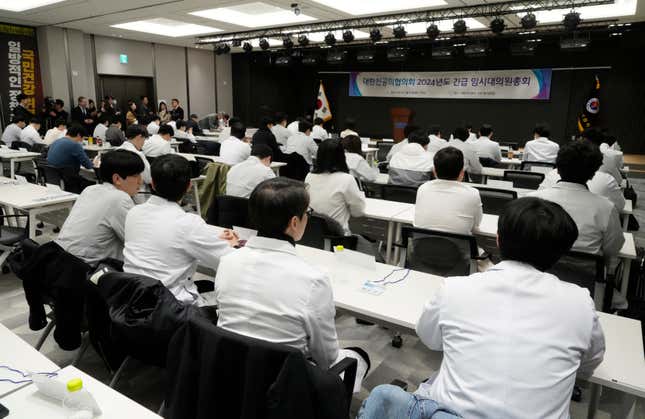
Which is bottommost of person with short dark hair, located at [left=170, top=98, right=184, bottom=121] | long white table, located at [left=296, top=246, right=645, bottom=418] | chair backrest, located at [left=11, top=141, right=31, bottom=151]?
long white table, located at [left=296, top=246, right=645, bottom=418]

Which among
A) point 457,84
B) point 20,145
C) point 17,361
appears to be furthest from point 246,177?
point 457,84

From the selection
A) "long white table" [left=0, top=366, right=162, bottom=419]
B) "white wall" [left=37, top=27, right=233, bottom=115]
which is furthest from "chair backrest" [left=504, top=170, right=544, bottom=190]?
"white wall" [left=37, top=27, right=233, bottom=115]

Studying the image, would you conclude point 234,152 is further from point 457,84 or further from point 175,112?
point 457,84

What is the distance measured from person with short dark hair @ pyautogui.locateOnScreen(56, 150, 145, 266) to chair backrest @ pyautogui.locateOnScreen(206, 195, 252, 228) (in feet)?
3.29

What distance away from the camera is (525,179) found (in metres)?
5.00

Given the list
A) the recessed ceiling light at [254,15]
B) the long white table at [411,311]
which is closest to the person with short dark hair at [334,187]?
the long white table at [411,311]

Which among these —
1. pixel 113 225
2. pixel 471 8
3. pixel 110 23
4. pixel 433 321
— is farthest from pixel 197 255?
pixel 110 23

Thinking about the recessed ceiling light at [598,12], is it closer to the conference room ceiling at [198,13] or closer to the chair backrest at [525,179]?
the conference room ceiling at [198,13]

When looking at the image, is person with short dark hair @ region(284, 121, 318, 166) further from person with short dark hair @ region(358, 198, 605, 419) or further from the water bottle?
the water bottle

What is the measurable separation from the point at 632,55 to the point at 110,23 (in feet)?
38.9

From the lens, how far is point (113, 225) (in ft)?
8.16

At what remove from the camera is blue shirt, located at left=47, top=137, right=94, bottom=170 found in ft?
17.4

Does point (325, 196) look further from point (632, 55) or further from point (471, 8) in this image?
point (632, 55)

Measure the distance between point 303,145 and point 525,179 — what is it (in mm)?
3817
